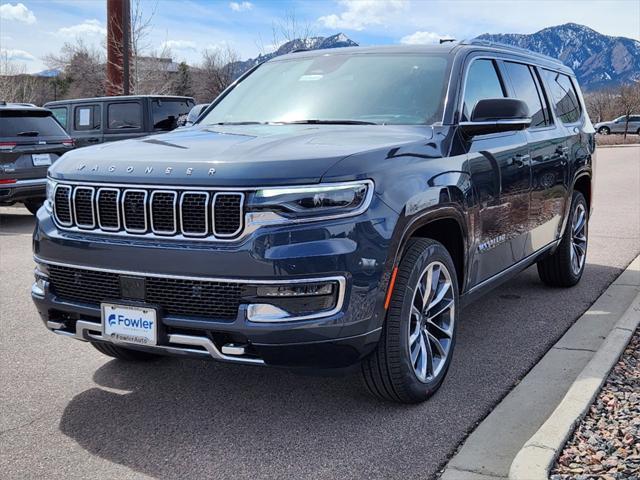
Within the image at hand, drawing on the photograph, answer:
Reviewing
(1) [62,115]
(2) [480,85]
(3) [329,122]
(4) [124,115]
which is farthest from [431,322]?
(1) [62,115]

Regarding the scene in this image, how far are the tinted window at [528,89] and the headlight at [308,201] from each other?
270 cm

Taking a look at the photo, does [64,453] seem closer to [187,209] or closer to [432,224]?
[187,209]

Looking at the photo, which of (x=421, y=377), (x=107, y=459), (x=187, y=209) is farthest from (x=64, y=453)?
(x=421, y=377)

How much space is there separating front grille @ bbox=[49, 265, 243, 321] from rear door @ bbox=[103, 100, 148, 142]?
10502 millimetres

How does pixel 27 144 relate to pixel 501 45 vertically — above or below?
below

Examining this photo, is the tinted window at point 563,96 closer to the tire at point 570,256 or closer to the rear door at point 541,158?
the rear door at point 541,158

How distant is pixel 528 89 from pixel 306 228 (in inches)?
129

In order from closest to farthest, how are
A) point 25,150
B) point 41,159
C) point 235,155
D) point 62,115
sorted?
point 235,155, point 25,150, point 41,159, point 62,115

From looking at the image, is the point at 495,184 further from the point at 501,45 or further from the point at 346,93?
the point at 501,45

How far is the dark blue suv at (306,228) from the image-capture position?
128 inches

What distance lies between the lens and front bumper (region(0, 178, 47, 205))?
11.1m

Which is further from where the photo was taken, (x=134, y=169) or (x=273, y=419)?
(x=273, y=419)

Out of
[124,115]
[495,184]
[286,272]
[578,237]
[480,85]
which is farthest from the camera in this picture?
[124,115]

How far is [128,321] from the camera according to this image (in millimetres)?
3494
